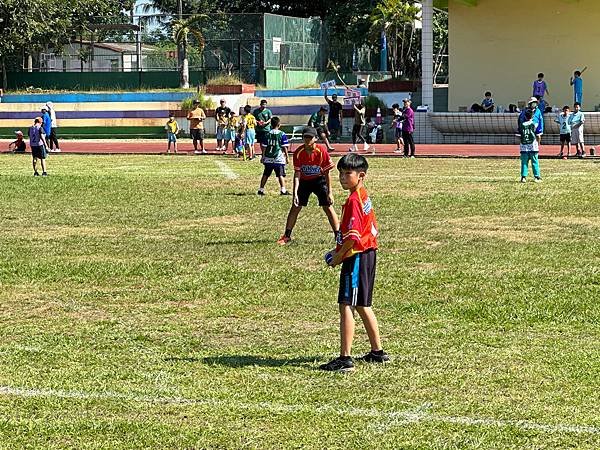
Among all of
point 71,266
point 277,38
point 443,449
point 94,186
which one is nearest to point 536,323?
point 443,449

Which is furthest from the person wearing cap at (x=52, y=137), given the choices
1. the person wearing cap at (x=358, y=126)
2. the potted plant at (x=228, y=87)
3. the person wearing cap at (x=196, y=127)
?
the person wearing cap at (x=358, y=126)

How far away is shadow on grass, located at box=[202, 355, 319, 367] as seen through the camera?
346 inches

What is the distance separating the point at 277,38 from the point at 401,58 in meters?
5.75

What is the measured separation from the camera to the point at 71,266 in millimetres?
13773

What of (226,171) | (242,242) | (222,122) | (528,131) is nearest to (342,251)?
(242,242)

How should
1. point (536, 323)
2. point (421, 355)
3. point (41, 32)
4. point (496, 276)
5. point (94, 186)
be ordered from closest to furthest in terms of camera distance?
point (421, 355) < point (536, 323) < point (496, 276) < point (94, 186) < point (41, 32)

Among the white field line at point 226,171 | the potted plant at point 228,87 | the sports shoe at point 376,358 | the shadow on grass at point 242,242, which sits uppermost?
the potted plant at point 228,87

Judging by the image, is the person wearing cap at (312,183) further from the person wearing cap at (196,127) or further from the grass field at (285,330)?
the person wearing cap at (196,127)

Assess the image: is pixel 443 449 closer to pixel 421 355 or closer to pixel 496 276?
pixel 421 355

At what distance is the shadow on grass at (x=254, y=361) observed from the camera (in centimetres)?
879

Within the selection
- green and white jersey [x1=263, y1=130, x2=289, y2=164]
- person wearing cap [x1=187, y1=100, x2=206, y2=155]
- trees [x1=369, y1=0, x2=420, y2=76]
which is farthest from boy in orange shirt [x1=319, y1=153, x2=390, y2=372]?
trees [x1=369, y1=0, x2=420, y2=76]

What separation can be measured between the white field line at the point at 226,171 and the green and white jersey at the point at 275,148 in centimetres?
623

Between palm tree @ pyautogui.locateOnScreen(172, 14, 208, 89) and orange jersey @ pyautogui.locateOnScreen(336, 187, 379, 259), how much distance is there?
139 feet

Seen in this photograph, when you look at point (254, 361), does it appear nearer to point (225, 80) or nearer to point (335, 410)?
point (335, 410)
